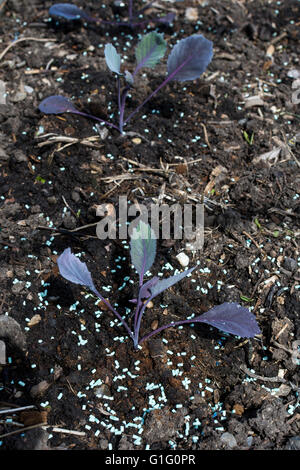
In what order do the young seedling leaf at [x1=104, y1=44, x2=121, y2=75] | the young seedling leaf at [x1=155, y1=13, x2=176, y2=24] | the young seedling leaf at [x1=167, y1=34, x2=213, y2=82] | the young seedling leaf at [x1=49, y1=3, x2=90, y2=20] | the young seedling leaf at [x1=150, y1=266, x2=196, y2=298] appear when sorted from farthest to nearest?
1. the young seedling leaf at [x1=155, y1=13, x2=176, y2=24]
2. the young seedling leaf at [x1=49, y1=3, x2=90, y2=20]
3. the young seedling leaf at [x1=167, y1=34, x2=213, y2=82]
4. the young seedling leaf at [x1=104, y1=44, x2=121, y2=75]
5. the young seedling leaf at [x1=150, y1=266, x2=196, y2=298]

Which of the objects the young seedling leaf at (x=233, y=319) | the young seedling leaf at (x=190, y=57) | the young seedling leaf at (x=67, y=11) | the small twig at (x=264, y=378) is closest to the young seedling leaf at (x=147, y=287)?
the young seedling leaf at (x=233, y=319)

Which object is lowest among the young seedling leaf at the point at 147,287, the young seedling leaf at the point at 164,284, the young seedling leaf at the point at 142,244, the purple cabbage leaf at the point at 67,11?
the young seedling leaf at the point at 147,287

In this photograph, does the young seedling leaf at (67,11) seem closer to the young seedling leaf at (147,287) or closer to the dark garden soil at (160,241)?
the dark garden soil at (160,241)

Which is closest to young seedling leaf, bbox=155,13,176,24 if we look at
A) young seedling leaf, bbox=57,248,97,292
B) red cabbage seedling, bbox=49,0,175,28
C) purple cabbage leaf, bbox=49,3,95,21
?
red cabbage seedling, bbox=49,0,175,28

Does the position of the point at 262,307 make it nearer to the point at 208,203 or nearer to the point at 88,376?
the point at 208,203

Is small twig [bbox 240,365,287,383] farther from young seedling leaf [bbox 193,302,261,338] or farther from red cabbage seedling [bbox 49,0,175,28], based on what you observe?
red cabbage seedling [bbox 49,0,175,28]

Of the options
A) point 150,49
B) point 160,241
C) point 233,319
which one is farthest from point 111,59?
point 233,319
